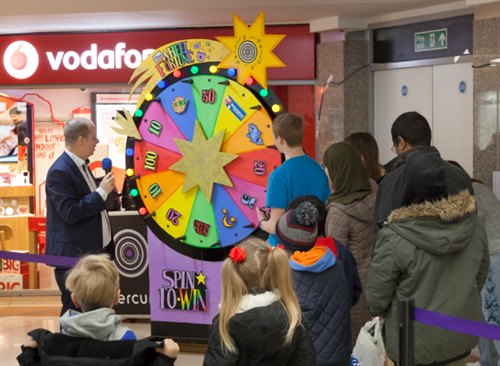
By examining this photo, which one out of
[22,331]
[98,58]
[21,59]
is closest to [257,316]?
[22,331]

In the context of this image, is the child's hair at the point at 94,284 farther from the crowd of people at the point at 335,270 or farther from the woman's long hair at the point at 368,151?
the woman's long hair at the point at 368,151

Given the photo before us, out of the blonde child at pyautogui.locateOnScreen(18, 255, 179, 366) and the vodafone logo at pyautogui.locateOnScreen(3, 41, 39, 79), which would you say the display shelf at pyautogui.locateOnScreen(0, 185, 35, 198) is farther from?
the blonde child at pyautogui.locateOnScreen(18, 255, 179, 366)

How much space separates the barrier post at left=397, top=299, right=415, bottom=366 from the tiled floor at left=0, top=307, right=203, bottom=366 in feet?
9.70

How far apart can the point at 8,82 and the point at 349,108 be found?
3570 millimetres

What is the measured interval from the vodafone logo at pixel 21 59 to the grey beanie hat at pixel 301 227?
6.25m

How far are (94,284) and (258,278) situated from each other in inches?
24.2

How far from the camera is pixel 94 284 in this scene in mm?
3525

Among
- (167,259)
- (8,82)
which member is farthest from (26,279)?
(167,259)

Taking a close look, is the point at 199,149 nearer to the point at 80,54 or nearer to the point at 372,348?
the point at 372,348

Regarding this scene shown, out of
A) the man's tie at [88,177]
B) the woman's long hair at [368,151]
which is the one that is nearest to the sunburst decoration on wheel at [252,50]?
the woman's long hair at [368,151]

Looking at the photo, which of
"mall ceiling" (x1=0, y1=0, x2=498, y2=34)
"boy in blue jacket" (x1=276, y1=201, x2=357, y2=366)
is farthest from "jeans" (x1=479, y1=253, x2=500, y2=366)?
"mall ceiling" (x1=0, y1=0, x2=498, y2=34)

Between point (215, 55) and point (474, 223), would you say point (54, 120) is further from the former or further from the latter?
point (474, 223)

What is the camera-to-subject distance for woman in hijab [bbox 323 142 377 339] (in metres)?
5.42

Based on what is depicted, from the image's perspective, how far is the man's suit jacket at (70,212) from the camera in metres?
6.04
